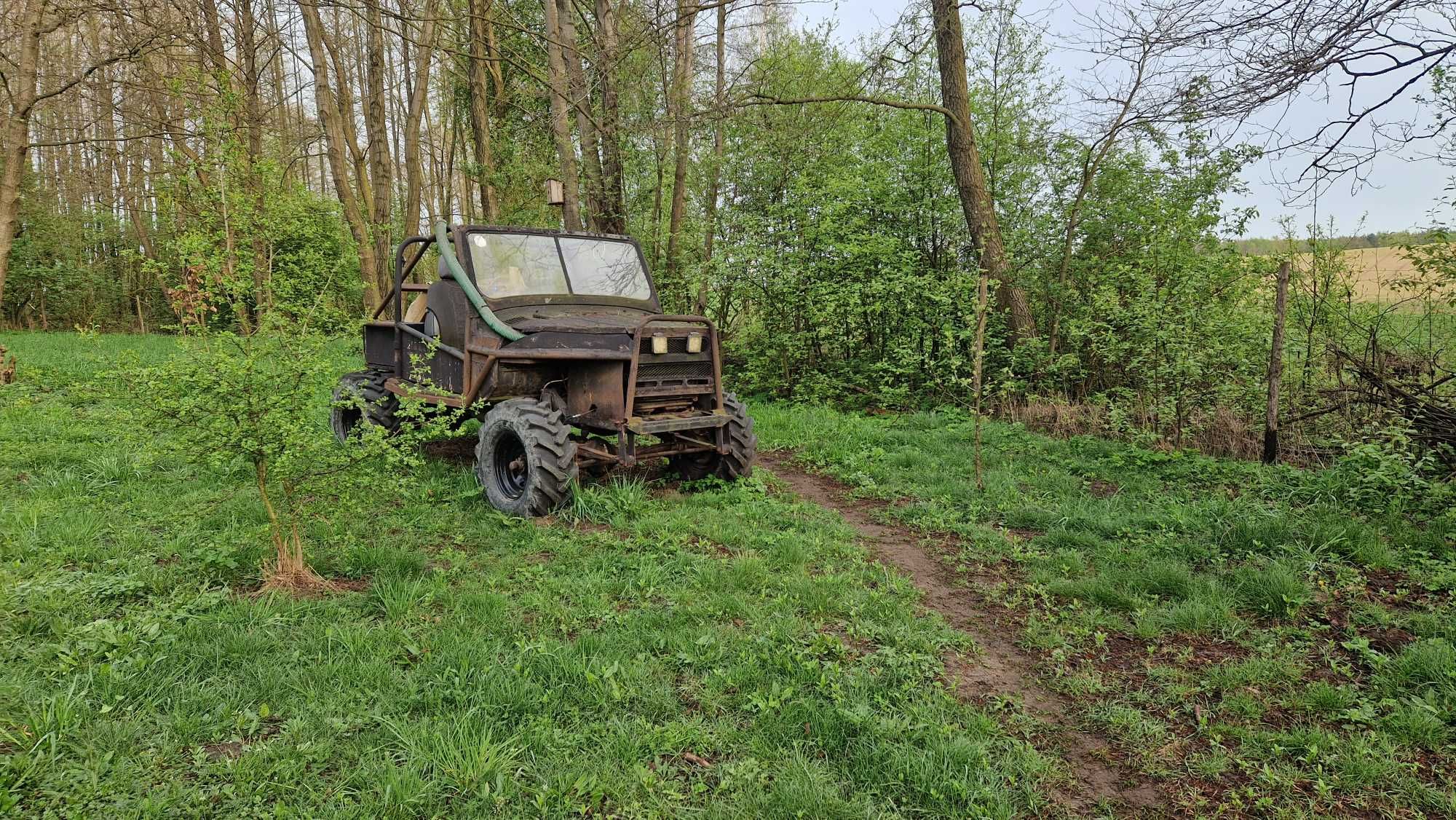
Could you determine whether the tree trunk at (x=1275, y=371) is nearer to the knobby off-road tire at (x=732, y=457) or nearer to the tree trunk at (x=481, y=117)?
the knobby off-road tire at (x=732, y=457)

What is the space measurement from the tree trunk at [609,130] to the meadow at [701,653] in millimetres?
6473

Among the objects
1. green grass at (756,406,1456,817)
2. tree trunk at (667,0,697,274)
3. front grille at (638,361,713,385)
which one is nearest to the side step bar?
front grille at (638,361,713,385)

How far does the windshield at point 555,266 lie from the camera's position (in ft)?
18.1

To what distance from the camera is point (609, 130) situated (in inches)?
382

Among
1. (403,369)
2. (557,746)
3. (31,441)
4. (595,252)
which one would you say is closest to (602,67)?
(595,252)

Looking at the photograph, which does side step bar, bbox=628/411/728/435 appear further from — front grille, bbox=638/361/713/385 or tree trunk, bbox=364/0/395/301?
tree trunk, bbox=364/0/395/301

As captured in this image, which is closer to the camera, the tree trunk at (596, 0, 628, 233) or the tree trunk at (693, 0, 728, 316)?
the tree trunk at (693, 0, 728, 316)

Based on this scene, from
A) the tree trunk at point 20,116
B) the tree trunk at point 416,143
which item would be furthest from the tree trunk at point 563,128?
the tree trunk at point 20,116

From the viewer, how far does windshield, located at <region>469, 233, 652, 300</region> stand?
5.50 meters

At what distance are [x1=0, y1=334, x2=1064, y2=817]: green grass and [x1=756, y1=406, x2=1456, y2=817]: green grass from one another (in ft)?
2.15

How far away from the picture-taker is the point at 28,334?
1609cm

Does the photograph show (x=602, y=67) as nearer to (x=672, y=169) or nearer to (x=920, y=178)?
(x=672, y=169)

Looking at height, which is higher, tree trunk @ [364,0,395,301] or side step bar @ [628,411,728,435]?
tree trunk @ [364,0,395,301]

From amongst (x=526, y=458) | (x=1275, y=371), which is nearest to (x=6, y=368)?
(x=526, y=458)
